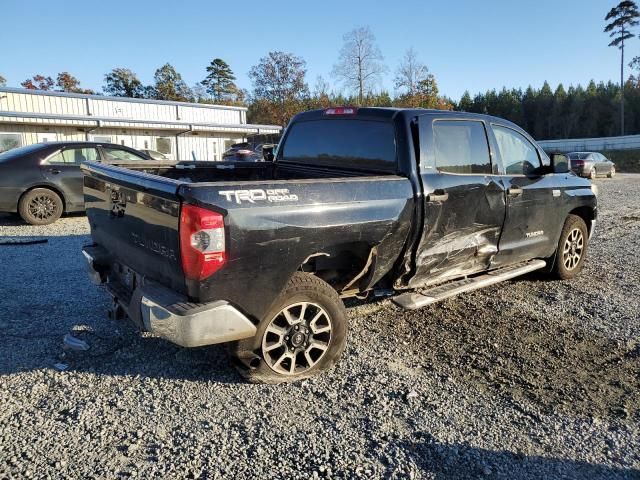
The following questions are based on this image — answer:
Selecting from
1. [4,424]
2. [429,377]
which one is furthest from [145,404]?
[429,377]

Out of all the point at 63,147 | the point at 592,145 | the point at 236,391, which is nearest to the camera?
the point at 236,391

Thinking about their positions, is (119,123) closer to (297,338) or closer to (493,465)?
(297,338)

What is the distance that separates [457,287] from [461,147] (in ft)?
4.27

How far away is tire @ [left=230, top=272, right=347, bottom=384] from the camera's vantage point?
132 inches

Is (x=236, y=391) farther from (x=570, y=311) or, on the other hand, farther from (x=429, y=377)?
(x=570, y=311)

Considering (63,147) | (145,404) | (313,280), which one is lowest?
(145,404)

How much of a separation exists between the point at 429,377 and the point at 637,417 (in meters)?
1.32

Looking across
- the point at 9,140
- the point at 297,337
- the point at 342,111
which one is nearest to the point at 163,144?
the point at 9,140

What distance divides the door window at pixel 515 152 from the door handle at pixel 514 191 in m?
0.18

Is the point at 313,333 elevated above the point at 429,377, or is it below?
above

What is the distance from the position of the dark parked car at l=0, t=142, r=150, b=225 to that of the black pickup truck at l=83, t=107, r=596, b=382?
5556mm

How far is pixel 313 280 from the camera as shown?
11.6 feet

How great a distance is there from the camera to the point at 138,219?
3.38 meters

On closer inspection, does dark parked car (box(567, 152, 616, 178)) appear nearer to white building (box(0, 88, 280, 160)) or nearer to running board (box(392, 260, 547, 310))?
white building (box(0, 88, 280, 160))
